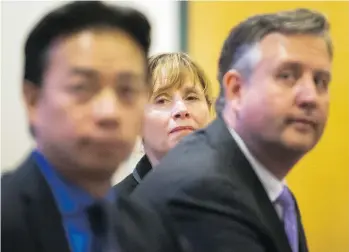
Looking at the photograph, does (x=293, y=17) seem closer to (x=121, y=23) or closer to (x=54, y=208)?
(x=121, y=23)

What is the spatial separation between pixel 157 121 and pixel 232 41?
0.31 meters

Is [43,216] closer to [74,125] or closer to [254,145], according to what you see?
[74,125]

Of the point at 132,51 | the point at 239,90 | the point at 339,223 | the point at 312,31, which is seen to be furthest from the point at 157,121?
the point at 339,223

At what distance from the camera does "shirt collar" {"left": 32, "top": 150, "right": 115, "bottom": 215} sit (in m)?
0.62

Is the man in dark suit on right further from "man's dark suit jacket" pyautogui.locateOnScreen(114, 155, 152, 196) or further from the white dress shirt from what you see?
"man's dark suit jacket" pyautogui.locateOnScreen(114, 155, 152, 196)

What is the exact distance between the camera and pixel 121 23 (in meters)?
0.64

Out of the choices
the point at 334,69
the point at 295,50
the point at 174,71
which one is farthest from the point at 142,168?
the point at 334,69

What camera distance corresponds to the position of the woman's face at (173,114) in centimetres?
115

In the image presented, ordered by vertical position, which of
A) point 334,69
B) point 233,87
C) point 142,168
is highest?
point 233,87

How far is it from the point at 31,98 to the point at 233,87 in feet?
1.20

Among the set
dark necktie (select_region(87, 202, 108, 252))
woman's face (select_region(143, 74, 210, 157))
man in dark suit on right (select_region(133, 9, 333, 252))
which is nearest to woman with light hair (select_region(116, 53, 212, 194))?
woman's face (select_region(143, 74, 210, 157))

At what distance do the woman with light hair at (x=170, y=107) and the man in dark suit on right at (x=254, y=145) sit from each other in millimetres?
247

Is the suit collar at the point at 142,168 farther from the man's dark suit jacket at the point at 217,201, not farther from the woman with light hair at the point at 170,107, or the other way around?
the man's dark suit jacket at the point at 217,201

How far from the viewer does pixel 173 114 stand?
1.15m
